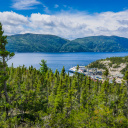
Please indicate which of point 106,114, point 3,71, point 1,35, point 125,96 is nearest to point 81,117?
point 106,114

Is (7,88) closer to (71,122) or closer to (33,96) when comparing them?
(33,96)

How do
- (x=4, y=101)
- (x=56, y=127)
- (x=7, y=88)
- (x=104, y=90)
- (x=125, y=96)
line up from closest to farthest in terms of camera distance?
(x=56, y=127) → (x=4, y=101) → (x=7, y=88) → (x=125, y=96) → (x=104, y=90)

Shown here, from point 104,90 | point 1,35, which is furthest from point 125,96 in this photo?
point 1,35

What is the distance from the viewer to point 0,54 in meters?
27.1

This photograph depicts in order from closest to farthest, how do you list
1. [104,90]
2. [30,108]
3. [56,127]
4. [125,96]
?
[56,127] < [30,108] < [125,96] < [104,90]

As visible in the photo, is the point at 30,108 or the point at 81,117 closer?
the point at 81,117

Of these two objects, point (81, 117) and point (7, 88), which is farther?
point (7, 88)

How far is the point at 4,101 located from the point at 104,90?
159 ft

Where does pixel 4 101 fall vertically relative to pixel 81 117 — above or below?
above

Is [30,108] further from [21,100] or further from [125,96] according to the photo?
[125,96]

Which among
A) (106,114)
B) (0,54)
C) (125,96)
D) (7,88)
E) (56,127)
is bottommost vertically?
(125,96)

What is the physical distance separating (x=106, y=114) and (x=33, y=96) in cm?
1664

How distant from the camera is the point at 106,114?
2588cm

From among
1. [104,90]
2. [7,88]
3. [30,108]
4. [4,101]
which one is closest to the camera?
[4,101]
